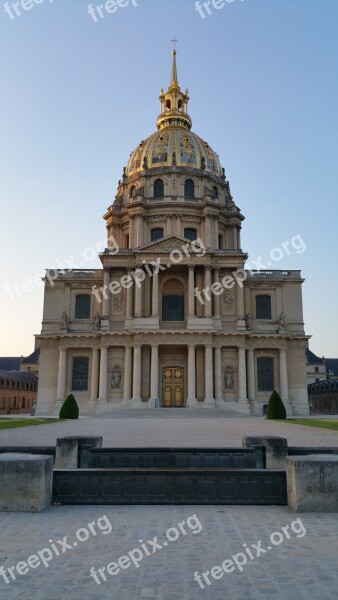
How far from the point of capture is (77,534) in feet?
22.1

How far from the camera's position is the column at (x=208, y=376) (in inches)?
1754

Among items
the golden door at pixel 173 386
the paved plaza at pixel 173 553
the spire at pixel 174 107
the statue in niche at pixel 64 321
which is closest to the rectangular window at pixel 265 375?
the golden door at pixel 173 386

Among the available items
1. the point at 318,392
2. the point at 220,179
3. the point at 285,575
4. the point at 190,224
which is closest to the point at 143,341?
the point at 190,224

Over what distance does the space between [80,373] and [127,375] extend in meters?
5.59

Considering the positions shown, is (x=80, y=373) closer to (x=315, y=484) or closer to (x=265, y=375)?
(x=265, y=375)

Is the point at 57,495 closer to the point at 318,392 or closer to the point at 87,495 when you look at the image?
the point at 87,495

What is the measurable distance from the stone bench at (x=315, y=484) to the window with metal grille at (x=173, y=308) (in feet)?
136

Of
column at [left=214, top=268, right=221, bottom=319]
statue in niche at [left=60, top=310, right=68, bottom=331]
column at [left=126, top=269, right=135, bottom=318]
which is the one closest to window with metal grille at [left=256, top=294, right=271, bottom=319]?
column at [left=214, top=268, right=221, bottom=319]

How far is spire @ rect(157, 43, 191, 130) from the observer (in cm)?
6756

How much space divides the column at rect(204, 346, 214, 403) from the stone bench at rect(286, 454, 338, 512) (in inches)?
1444

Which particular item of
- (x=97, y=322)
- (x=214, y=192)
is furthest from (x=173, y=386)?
(x=214, y=192)

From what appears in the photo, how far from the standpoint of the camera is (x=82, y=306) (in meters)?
50.9

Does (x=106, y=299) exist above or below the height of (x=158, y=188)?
below

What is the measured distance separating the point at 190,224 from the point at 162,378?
741 inches
